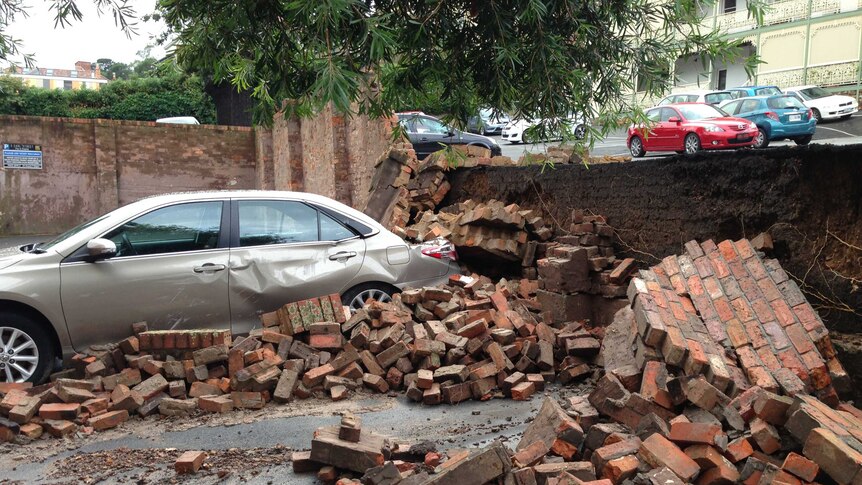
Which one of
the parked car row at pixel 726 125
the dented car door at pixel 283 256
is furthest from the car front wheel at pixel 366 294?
the parked car row at pixel 726 125

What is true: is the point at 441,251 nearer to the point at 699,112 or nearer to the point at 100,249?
the point at 100,249

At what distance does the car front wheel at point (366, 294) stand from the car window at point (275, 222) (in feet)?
2.14

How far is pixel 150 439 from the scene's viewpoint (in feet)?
15.9

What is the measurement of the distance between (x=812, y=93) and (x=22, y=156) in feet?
88.8

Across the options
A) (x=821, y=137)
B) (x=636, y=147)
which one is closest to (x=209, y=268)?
(x=636, y=147)

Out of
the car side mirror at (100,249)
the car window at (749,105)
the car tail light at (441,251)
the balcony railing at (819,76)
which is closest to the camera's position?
the car side mirror at (100,249)

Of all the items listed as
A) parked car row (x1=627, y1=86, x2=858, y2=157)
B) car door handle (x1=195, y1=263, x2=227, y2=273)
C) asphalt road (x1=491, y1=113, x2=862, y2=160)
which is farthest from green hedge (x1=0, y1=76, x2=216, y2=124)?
car door handle (x1=195, y1=263, x2=227, y2=273)

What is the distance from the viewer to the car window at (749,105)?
796 inches

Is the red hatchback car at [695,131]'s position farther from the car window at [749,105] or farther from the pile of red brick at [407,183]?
the pile of red brick at [407,183]

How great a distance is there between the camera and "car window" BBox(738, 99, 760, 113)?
20.2 metres

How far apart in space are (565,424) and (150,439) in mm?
2907

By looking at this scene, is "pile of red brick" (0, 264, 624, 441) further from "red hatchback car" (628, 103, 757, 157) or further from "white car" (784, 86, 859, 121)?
"white car" (784, 86, 859, 121)

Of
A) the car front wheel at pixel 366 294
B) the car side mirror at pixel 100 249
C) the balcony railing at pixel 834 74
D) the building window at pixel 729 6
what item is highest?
the building window at pixel 729 6

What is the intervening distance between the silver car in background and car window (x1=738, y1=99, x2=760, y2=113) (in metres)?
16.3
